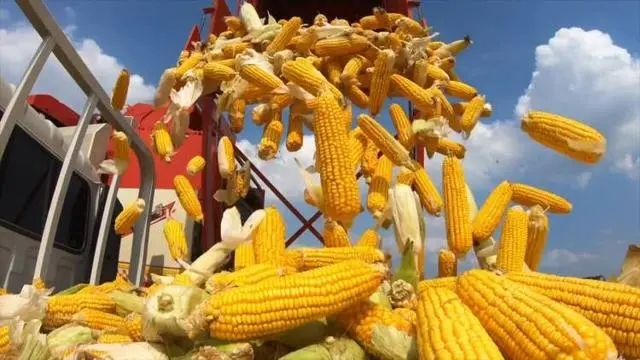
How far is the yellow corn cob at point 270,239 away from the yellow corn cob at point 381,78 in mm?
2213

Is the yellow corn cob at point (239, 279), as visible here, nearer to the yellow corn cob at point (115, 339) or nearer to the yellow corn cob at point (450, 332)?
the yellow corn cob at point (115, 339)

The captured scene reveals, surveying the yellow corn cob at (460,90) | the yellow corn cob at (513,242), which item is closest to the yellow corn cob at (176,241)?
the yellow corn cob at (513,242)

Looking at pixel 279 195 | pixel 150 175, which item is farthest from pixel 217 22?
pixel 150 175

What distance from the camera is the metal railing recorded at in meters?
2.48

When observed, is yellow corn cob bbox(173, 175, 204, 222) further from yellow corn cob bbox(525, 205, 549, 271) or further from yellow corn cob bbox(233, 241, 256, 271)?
yellow corn cob bbox(525, 205, 549, 271)

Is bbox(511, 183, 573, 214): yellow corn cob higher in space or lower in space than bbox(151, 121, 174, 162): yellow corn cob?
lower

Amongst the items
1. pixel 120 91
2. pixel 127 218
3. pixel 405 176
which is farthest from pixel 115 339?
pixel 120 91

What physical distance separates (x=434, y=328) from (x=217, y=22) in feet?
17.7

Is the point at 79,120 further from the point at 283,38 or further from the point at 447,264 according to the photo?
the point at 447,264

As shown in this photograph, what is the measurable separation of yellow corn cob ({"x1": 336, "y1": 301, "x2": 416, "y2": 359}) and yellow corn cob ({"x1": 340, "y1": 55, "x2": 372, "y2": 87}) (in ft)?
10.3

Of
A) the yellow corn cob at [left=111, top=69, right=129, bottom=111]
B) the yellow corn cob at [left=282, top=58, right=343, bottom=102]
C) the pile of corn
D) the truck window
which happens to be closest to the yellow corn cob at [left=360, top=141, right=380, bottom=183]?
the pile of corn

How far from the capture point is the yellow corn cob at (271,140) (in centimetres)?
434

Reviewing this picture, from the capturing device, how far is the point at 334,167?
2.34m

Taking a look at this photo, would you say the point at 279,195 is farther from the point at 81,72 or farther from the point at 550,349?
the point at 550,349
